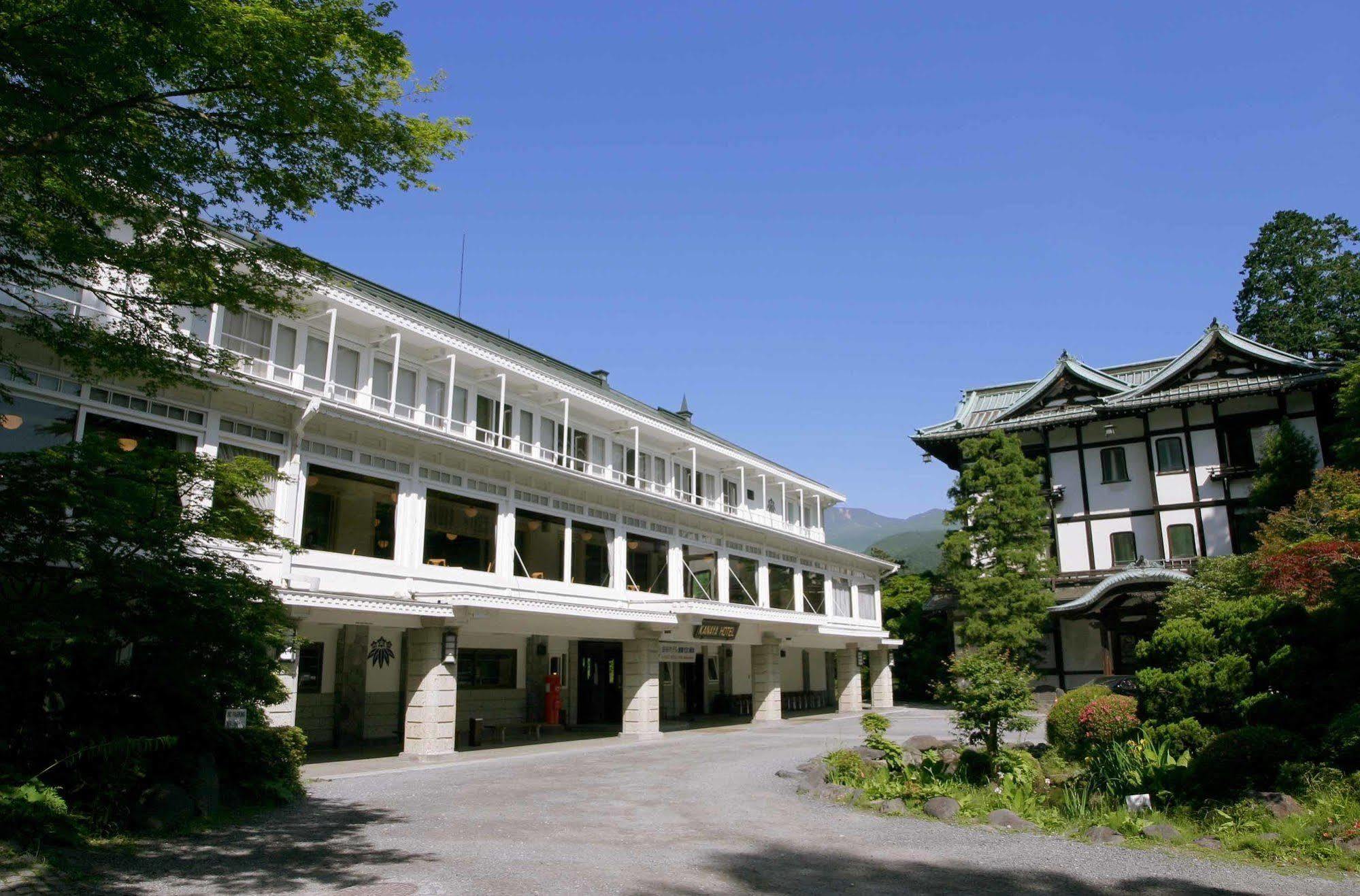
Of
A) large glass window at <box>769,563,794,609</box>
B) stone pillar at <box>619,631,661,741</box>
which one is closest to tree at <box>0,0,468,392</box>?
stone pillar at <box>619,631,661,741</box>

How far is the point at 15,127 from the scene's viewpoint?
329 inches

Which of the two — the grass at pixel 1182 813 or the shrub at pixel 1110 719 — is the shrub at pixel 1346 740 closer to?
the grass at pixel 1182 813

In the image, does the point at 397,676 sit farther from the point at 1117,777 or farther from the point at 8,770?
the point at 1117,777

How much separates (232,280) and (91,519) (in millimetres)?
3073

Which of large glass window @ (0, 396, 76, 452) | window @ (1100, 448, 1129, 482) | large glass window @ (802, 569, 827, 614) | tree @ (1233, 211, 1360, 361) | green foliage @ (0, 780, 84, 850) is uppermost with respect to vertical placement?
tree @ (1233, 211, 1360, 361)

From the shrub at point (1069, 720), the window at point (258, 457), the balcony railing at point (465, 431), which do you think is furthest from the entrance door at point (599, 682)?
the shrub at point (1069, 720)

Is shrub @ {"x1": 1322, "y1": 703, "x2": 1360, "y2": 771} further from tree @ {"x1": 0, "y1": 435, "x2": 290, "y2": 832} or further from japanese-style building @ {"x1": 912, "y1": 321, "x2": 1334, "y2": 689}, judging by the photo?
japanese-style building @ {"x1": 912, "y1": 321, "x2": 1334, "y2": 689}

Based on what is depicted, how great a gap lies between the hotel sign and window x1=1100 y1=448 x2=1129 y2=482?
19.0 m

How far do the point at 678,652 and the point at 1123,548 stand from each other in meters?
21.0

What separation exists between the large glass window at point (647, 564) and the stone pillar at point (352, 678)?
8.32m

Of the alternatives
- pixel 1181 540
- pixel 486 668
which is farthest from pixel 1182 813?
pixel 1181 540

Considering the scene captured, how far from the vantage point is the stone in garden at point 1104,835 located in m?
10.5

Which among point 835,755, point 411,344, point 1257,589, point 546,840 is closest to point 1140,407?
point 1257,589

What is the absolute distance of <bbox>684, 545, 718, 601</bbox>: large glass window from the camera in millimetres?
30328
